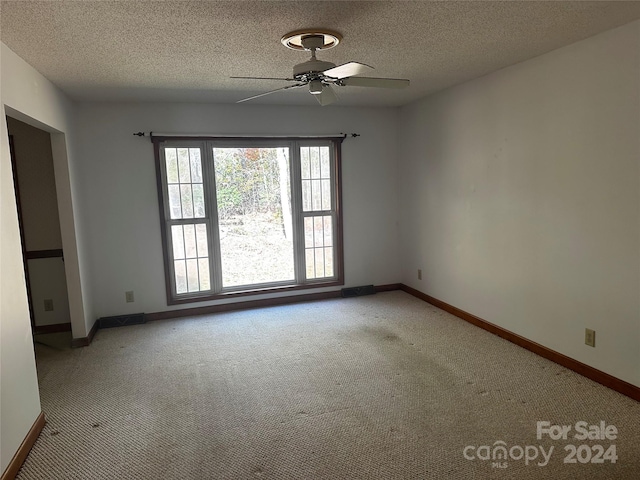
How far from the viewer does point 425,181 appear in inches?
194

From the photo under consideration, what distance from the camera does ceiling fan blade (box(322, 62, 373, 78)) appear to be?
2461 mm

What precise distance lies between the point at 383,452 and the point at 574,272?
6.38 feet

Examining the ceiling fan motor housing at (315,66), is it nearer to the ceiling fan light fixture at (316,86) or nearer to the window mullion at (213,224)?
the ceiling fan light fixture at (316,86)

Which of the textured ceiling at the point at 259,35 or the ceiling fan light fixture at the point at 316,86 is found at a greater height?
the textured ceiling at the point at 259,35

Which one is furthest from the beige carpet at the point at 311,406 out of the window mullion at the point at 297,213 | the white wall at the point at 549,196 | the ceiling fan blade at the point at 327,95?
the ceiling fan blade at the point at 327,95

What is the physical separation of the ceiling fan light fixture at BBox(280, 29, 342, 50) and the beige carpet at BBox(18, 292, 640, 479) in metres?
2.32

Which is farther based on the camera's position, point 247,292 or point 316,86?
point 247,292

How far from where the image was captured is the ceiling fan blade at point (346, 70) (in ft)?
8.07

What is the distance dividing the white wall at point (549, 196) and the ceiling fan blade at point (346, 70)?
1593mm

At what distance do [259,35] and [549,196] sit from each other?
2425 millimetres

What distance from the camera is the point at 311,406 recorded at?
2789mm

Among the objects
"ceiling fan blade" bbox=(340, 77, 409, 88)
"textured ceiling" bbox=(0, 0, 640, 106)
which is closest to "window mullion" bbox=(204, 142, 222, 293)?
"textured ceiling" bbox=(0, 0, 640, 106)

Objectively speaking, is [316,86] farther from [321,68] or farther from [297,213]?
[297,213]

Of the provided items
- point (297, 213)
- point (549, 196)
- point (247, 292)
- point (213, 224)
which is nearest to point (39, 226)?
point (213, 224)
